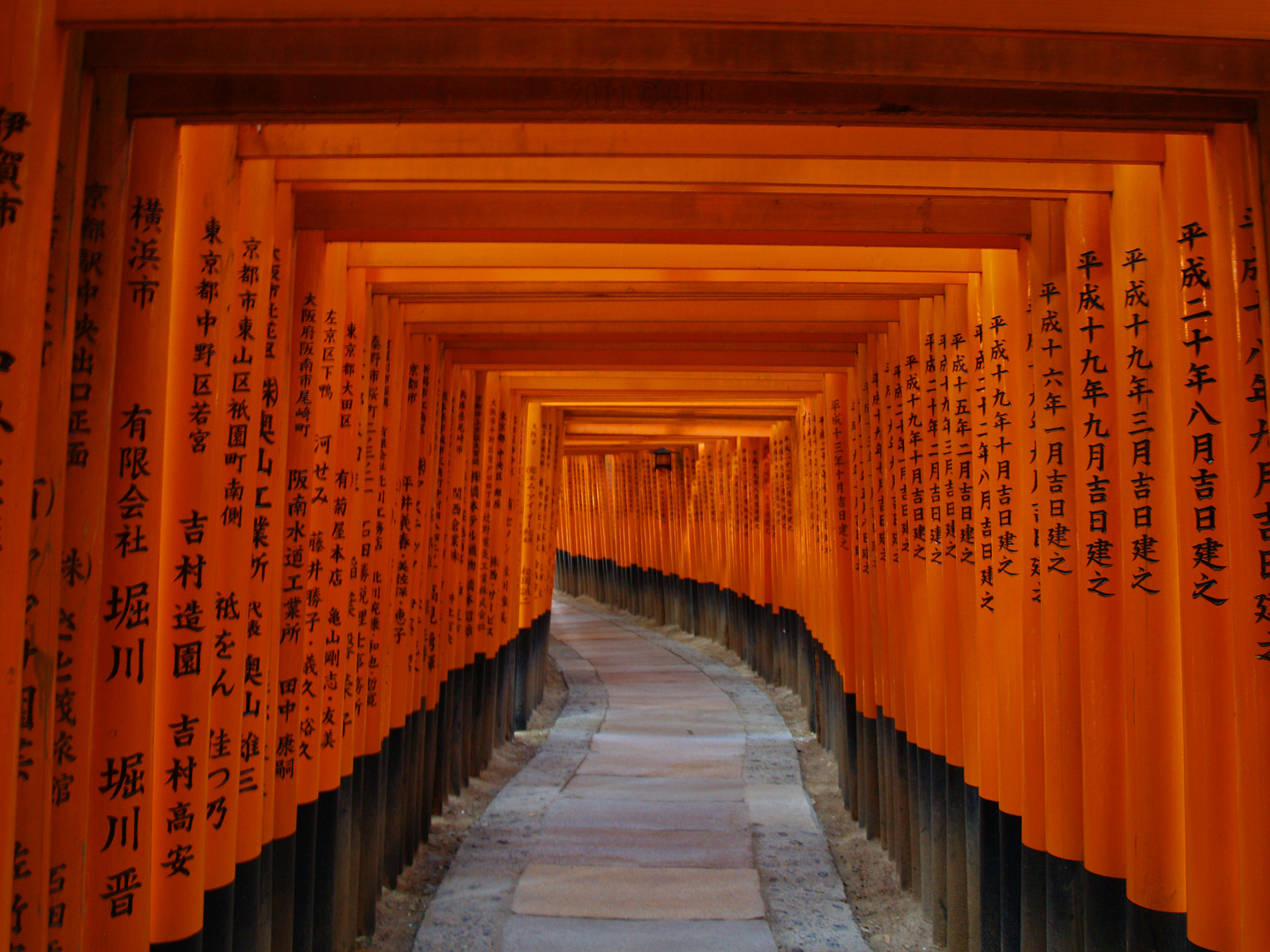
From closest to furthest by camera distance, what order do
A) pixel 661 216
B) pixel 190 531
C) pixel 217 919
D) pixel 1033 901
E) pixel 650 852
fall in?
pixel 190 531, pixel 217 919, pixel 1033 901, pixel 661 216, pixel 650 852

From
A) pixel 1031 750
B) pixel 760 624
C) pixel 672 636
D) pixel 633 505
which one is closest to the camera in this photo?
pixel 1031 750

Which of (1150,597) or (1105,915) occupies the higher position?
(1150,597)

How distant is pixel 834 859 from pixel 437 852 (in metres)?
2.63

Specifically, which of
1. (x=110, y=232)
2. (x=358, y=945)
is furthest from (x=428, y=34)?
(x=358, y=945)

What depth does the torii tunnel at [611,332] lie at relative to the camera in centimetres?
206

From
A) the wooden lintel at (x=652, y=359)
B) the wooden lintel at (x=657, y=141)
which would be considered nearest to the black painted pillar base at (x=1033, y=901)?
the wooden lintel at (x=657, y=141)

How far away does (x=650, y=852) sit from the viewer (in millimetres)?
5840

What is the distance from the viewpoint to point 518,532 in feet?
30.1

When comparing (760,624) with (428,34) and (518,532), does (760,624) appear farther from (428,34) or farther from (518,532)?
(428,34)

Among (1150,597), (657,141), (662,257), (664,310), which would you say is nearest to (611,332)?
(664,310)

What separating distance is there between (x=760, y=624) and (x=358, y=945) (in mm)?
8453

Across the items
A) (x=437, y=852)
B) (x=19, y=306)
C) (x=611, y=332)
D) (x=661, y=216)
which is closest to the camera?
(x=19, y=306)

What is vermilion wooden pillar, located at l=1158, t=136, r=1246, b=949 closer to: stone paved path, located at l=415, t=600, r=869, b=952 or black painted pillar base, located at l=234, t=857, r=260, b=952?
stone paved path, located at l=415, t=600, r=869, b=952

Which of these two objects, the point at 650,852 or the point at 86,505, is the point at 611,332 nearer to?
the point at 650,852
